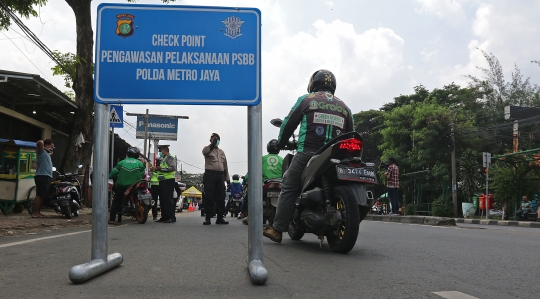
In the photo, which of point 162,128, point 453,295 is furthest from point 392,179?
point 162,128

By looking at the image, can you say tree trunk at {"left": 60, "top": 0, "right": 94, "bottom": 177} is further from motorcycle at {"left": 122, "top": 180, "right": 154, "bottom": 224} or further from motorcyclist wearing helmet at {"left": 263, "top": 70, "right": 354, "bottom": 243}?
motorcyclist wearing helmet at {"left": 263, "top": 70, "right": 354, "bottom": 243}

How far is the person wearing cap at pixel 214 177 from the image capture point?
10.3 metres

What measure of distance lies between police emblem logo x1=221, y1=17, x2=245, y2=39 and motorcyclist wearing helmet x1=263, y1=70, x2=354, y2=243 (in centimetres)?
180

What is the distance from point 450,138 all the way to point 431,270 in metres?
25.3

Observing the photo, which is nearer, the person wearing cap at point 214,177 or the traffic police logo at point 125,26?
the traffic police logo at point 125,26

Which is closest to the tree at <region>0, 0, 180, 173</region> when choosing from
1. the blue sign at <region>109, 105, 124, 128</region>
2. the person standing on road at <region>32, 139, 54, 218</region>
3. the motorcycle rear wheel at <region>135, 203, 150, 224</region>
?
the blue sign at <region>109, 105, 124, 128</region>

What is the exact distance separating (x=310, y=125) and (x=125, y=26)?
88.2 inches

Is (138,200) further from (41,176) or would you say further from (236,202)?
(236,202)

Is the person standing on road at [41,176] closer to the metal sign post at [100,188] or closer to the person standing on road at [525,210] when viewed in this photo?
the metal sign post at [100,188]

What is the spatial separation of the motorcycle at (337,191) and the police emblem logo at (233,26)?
1.69 metres

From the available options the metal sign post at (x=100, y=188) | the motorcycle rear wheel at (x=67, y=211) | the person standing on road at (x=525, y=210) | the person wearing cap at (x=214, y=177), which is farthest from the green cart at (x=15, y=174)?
the person standing on road at (x=525, y=210)

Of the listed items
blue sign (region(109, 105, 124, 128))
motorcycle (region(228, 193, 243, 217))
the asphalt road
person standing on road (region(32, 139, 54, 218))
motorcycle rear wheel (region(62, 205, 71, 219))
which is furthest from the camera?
motorcycle (region(228, 193, 243, 217))

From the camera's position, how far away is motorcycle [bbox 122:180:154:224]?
10.1 m

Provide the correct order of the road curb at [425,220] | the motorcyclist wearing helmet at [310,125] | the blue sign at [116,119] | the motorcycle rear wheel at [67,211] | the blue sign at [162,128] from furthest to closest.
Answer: the blue sign at [162,128]
the blue sign at [116,119]
the road curb at [425,220]
the motorcycle rear wheel at [67,211]
the motorcyclist wearing helmet at [310,125]
